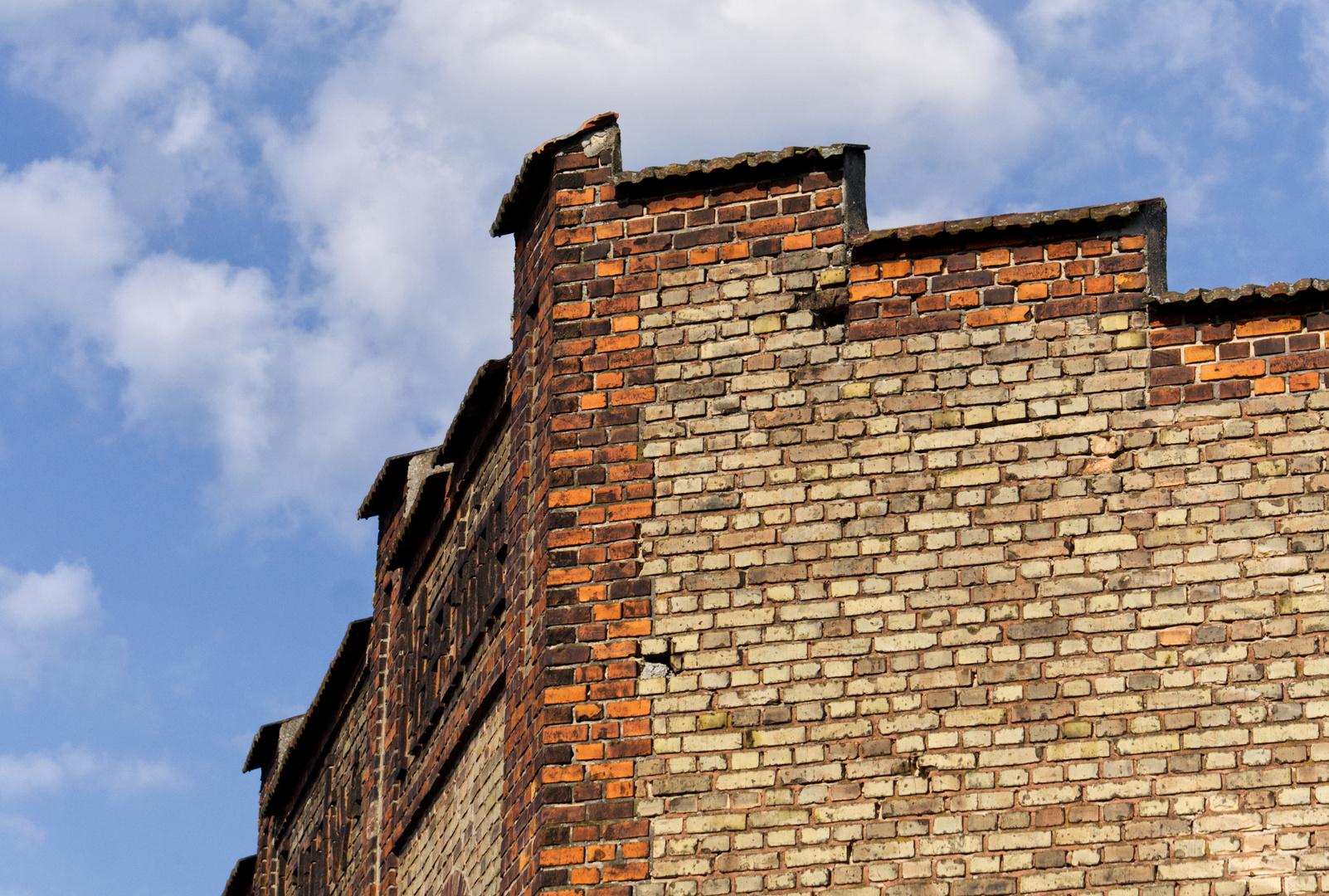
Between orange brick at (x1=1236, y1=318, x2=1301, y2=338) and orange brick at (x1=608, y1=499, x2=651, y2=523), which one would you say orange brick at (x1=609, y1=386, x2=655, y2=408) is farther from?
orange brick at (x1=1236, y1=318, x2=1301, y2=338)

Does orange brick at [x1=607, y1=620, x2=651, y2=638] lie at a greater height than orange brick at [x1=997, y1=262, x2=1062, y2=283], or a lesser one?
lesser

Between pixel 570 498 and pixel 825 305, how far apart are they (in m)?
1.47

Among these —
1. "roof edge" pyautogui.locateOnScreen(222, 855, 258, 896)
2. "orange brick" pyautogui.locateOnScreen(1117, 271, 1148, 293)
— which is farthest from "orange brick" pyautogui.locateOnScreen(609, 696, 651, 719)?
"roof edge" pyautogui.locateOnScreen(222, 855, 258, 896)

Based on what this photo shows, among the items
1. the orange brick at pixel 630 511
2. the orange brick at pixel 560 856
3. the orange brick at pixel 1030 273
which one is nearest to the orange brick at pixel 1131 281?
the orange brick at pixel 1030 273

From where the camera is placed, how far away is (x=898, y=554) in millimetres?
8156

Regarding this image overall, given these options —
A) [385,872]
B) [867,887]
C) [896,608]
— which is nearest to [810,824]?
[867,887]

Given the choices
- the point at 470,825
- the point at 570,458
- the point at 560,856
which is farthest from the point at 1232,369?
the point at 470,825

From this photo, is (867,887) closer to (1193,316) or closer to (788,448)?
(788,448)

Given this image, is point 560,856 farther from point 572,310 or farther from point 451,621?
point 451,621

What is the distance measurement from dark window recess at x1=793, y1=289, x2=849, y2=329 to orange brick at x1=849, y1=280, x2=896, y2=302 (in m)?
0.03

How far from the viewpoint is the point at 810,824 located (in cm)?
782

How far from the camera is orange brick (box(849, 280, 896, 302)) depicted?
862 centimetres

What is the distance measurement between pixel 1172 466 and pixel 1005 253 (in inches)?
49.1

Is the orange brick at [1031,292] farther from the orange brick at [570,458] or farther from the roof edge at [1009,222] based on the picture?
the orange brick at [570,458]
